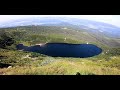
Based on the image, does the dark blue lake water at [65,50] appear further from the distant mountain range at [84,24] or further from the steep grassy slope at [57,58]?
the distant mountain range at [84,24]

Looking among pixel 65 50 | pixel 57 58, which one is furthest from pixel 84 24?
pixel 57 58

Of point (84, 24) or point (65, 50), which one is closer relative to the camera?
point (65, 50)

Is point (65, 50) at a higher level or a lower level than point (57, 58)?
higher

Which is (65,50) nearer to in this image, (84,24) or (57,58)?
(57,58)

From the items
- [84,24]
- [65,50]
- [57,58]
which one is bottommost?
[57,58]
